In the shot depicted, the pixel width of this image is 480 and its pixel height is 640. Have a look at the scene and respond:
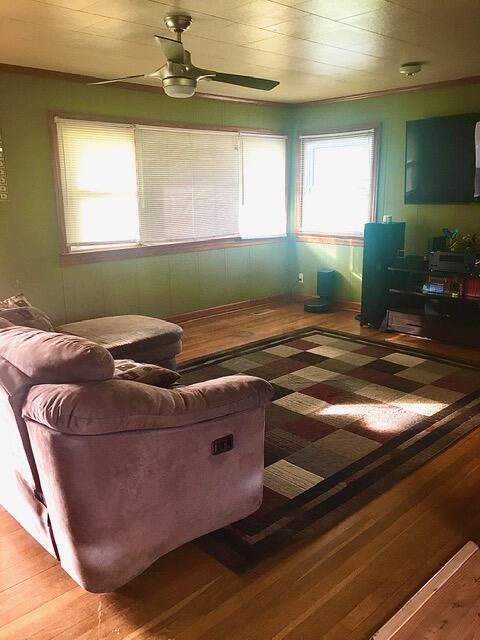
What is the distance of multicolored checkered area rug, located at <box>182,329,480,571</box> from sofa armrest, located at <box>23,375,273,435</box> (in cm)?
64

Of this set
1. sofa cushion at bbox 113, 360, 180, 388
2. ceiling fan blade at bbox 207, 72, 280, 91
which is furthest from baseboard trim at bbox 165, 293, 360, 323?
sofa cushion at bbox 113, 360, 180, 388

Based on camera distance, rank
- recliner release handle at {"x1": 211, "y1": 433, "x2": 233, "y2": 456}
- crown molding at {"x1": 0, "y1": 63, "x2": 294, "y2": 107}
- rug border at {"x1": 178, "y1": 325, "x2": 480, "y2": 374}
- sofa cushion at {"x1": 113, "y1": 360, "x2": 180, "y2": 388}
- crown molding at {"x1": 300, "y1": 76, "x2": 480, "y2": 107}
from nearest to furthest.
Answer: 1. recliner release handle at {"x1": 211, "y1": 433, "x2": 233, "y2": 456}
2. sofa cushion at {"x1": 113, "y1": 360, "x2": 180, "y2": 388}
3. crown molding at {"x1": 0, "y1": 63, "x2": 294, "y2": 107}
4. rug border at {"x1": 178, "y1": 325, "x2": 480, "y2": 374}
5. crown molding at {"x1": 300, "y1": 76, "x2": 480, "y2": 107}

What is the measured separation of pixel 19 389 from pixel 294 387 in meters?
2.38

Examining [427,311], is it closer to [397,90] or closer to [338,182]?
[338,182]

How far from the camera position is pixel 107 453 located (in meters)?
1.82

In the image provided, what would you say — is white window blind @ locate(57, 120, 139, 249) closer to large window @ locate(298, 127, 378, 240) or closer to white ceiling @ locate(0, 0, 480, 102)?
white ceiling @ locate(0, 0, 480, 102)

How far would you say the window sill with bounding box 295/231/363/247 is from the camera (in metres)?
6.30

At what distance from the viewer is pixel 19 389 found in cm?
190

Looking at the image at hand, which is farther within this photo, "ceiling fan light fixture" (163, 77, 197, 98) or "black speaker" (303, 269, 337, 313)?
"black speaker" (303, 269, 337, 313)

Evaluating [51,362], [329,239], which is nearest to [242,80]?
[51,362]

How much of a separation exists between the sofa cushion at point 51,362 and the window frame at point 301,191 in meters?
4.81

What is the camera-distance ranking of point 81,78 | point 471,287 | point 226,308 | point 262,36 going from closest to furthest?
point 262,36
point 81,78
point 471,287
point 226,308

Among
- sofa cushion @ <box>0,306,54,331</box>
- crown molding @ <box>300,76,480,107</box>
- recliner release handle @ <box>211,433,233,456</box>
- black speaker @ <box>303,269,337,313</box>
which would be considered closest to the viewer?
recliner release handle @ <box>211,433,233,456</box>

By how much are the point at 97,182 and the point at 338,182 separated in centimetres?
287
